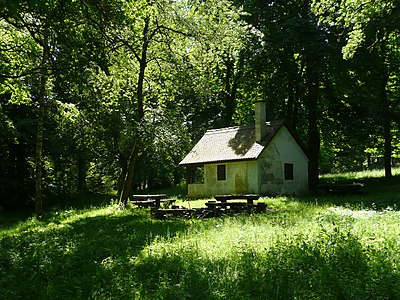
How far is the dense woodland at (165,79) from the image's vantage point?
33.7 ft

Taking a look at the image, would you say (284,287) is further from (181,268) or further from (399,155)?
(399,155)

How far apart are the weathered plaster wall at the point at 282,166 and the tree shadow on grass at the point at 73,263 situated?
45.3 ft

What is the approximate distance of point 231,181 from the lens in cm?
2645

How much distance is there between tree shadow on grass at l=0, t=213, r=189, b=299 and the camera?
674 cm

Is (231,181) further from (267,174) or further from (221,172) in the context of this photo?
(267,174)

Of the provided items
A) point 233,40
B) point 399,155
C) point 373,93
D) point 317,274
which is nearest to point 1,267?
point 317,274

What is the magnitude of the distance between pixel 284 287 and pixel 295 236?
2.83m

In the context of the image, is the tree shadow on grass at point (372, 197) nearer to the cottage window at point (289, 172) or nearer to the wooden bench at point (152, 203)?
the cottage window at point (289, 172)

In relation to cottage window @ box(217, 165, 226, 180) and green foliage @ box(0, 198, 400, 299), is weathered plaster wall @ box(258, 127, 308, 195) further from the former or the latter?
green foliage @ box(0, 198, 400, 299)

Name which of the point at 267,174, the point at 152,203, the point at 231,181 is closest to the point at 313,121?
the point at 267,174

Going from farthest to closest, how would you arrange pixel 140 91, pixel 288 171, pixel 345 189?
1. pixel 288 171
2. pixel 345 189
3. pixel 140 91

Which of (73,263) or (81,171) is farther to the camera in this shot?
(81,171)

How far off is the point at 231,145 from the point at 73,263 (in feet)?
66.2

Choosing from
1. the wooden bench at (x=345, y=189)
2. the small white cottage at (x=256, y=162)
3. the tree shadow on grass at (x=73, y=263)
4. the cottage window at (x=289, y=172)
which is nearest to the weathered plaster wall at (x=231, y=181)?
the small white cottage at (x=256, y=162)
